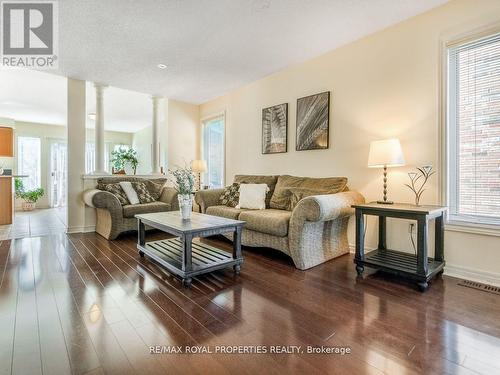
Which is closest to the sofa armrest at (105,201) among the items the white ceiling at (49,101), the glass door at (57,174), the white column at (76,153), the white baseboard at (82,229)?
the white column at (76,153)

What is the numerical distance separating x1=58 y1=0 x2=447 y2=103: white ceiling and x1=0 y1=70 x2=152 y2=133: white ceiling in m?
0.89

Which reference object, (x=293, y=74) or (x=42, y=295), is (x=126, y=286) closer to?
(x=42, y=295)

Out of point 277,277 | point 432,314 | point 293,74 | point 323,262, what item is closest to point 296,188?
point 323,262

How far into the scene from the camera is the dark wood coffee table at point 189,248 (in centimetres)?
217

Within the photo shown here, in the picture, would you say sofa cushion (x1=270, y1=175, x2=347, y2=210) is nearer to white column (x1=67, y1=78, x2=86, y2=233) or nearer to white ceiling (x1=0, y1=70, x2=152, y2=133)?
white column (x1=67, y1=78, x2=86, y2=233)

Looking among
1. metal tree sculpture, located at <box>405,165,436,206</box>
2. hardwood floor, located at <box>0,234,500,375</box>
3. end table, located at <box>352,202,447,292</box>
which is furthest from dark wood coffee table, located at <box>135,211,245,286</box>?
metal tree sculpture, located at <box>405,165,436,206</box>

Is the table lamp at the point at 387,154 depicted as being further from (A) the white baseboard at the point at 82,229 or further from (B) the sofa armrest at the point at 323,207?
(A) the white baseboard at the point at 82,229

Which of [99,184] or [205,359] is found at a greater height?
[99,184]

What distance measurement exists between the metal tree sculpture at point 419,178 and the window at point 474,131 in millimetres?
168

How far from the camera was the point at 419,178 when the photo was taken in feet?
8.50

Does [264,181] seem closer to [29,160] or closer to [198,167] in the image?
[198,167]

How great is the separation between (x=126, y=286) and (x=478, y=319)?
8.08 ft

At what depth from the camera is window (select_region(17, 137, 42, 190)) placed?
7113 millimetres

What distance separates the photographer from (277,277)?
237 centimetres
